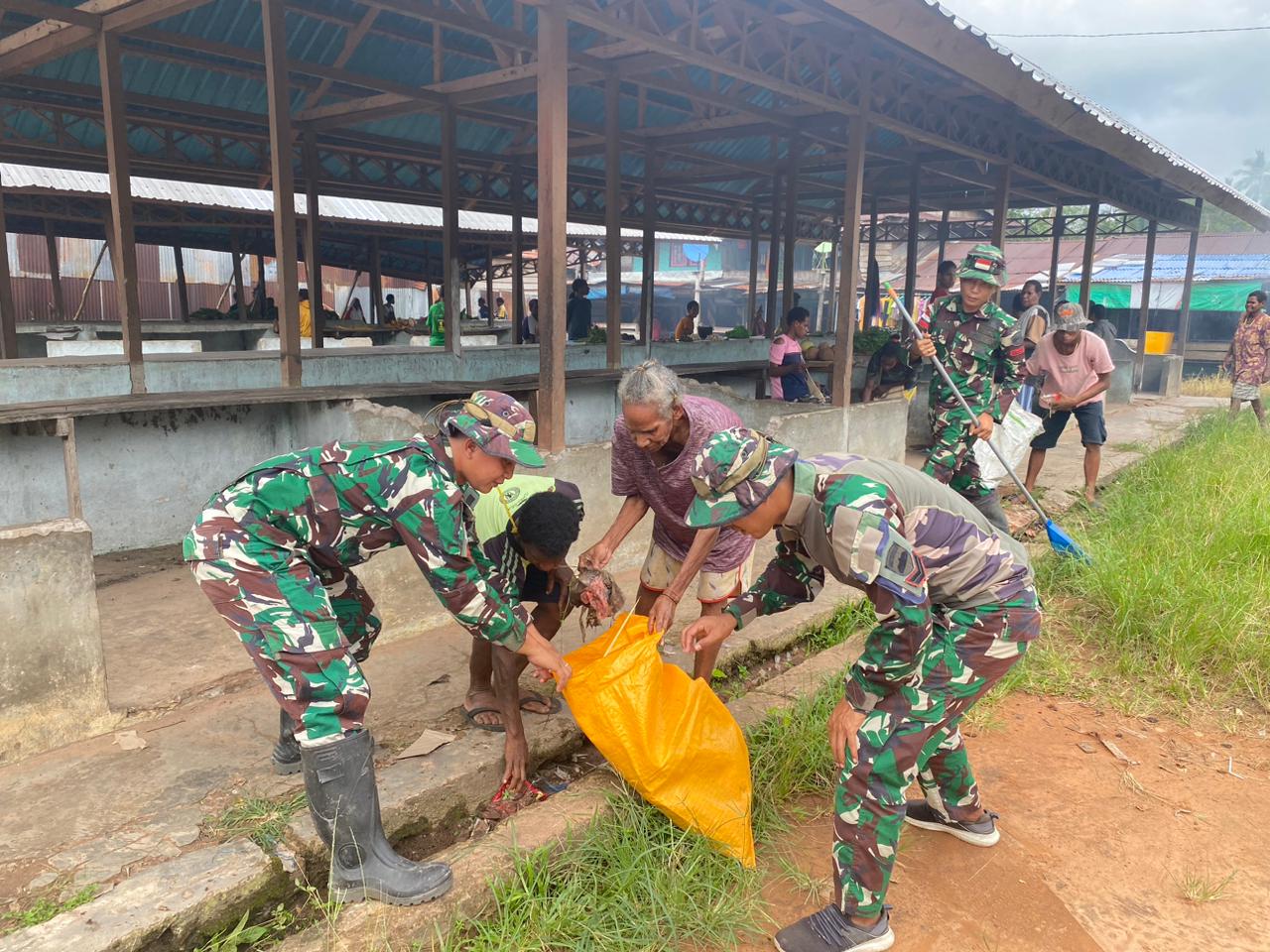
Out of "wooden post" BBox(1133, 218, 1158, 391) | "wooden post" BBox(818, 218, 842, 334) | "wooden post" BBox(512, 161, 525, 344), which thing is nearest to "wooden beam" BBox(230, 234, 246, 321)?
"wooden post" BBox(512, 161, 525, 344)

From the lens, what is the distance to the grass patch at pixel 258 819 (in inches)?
104

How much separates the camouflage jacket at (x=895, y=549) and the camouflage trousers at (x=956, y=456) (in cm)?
278

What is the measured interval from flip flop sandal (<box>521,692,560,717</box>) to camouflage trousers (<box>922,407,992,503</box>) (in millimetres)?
2813

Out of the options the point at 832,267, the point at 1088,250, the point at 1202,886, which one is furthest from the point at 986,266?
the point at 832,267

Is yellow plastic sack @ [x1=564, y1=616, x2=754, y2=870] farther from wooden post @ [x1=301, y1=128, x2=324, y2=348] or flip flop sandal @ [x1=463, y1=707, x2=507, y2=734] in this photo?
wooden post @ [x1=301, y1=128, x2=324, y2=348]

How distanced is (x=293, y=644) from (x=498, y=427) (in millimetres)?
803

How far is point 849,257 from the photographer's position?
7.58m

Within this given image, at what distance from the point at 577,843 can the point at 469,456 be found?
126cm

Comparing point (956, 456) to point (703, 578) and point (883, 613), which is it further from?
point (883, 613)

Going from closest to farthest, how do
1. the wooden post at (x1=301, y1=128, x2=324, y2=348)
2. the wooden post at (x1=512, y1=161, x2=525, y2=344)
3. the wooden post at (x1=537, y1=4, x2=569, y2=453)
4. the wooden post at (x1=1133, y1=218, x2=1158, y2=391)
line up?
the wooden post at (x1=537, y1=4, x2=569, y2=453) < the wooden post at (x1=301, y1=128, x2=324, y2=348) < the wooden post at (x1=512, y1=161, x2=525, y2=344) < the wooden post at (x1=1133, y1=218, x2=1158, y2=391)

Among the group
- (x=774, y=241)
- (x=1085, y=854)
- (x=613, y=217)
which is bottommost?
(x=1085, y=854)

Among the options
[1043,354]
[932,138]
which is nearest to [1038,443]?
[1043,354]

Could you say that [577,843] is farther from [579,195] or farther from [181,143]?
[579,195]

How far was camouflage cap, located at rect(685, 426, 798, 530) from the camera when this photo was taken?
6.73ft
